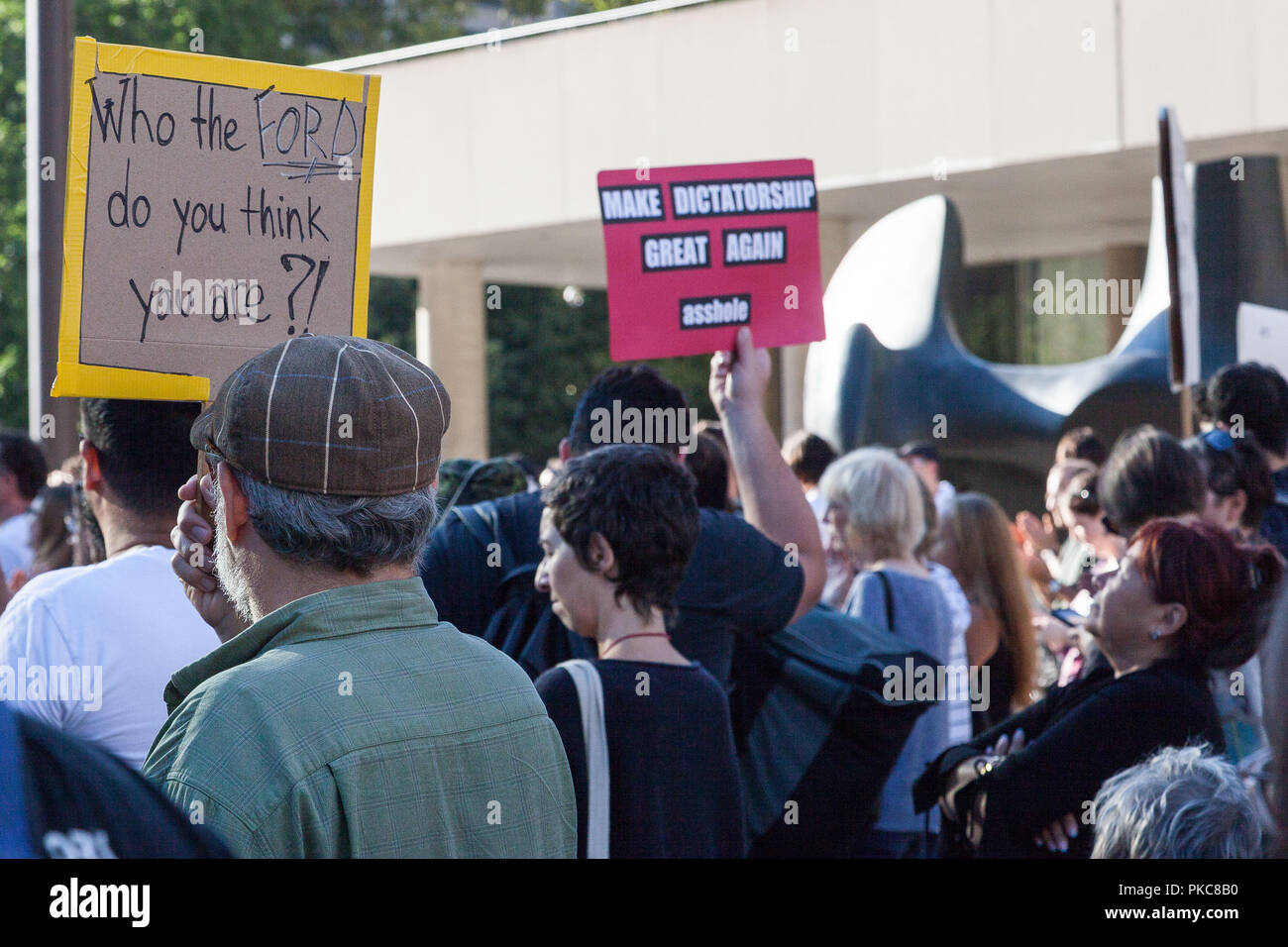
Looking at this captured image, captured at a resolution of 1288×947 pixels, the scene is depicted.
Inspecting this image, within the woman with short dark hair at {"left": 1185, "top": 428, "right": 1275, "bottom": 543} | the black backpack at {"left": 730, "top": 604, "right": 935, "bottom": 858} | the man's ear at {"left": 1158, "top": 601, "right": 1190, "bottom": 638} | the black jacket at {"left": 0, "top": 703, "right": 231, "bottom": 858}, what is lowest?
the black backpack at {"left": 730, "top": 604, "right": 935, "bottom": 858}

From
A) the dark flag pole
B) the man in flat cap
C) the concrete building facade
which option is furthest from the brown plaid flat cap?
the concrete building facade

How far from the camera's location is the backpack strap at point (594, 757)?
279cm

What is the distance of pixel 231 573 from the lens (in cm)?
192

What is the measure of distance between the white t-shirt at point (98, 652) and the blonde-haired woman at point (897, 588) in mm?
2512

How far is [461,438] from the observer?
17891 mm

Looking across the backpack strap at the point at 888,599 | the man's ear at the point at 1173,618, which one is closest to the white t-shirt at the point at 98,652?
the man's ear at the point at 1173,618

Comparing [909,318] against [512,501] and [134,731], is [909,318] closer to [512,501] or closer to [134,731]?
[512,501]

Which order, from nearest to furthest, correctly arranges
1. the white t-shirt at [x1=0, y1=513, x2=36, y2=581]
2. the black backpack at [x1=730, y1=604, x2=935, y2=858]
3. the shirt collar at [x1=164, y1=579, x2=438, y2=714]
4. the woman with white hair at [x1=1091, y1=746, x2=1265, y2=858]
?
the shirt collar at [x1=164, y1=579, x2=438, y2=714] → the woman with white hair at [x1=1091, y1=746, x2=1265, y2=858] → the black backpack at [x1=730, y1=604, x2=935, y2=858] → the white t-shirt at [x1=0, y1=513, x2=36, y2=581]

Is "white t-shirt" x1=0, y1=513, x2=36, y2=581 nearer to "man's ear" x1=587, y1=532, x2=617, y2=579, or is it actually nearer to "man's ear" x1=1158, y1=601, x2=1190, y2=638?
"man's ear" x1=587, y1=532, x2=617, y2=579

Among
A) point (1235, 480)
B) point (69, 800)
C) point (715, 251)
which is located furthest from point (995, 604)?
point (69, 800)

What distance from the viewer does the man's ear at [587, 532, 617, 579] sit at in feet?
10.0

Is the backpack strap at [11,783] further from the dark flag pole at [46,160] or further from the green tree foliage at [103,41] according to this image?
the green tree foliage at [103,41]

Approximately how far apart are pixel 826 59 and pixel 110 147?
12259mm
